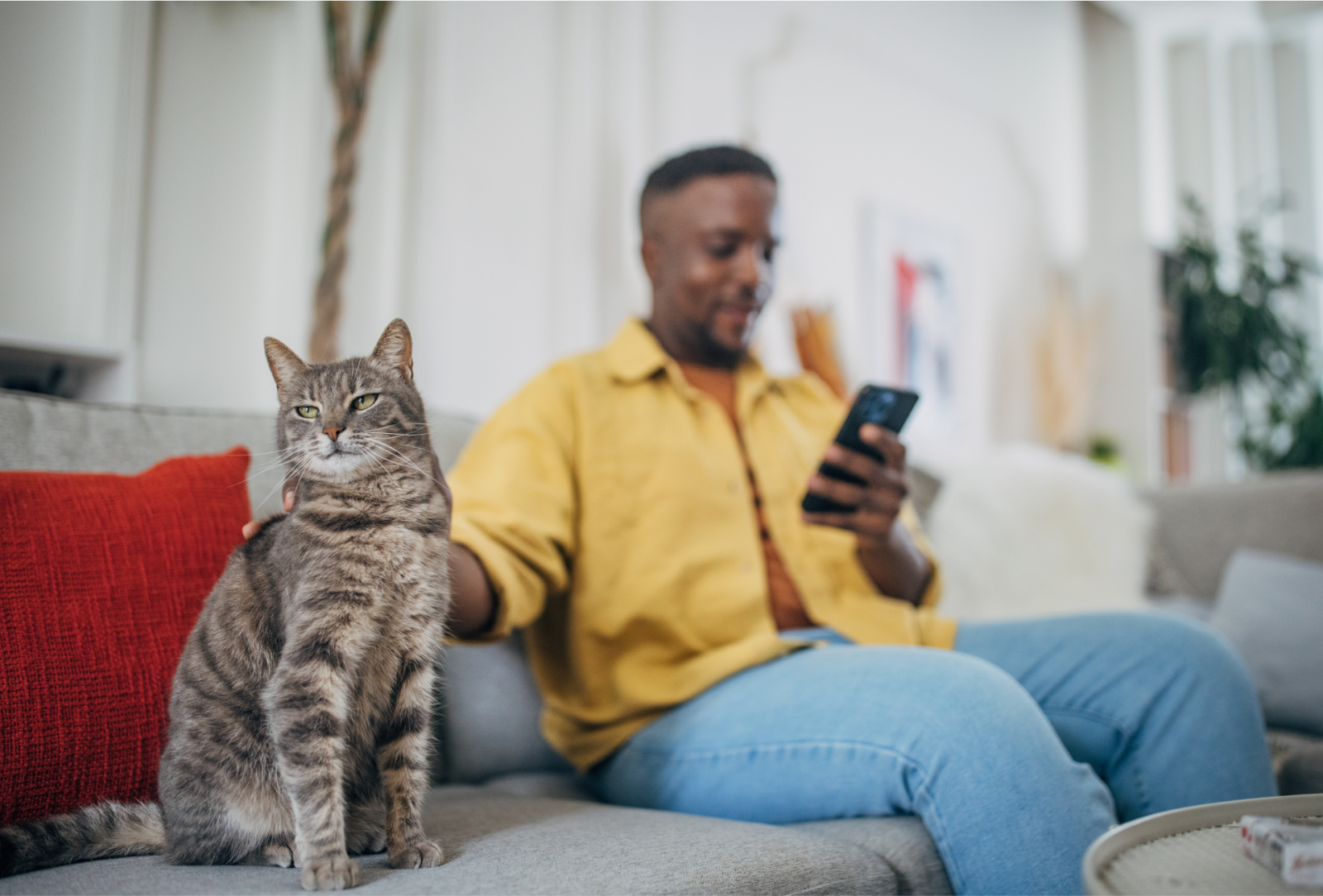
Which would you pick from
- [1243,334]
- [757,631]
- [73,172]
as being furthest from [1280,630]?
[1243,334]

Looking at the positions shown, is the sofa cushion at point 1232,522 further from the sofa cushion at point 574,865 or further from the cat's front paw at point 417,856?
the cat's front paw at point 417,856

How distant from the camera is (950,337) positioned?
346 centimetres

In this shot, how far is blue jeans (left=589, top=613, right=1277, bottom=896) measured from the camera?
0.84m

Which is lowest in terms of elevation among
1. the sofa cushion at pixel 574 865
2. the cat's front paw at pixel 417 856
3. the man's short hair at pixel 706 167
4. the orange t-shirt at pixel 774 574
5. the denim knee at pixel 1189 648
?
the sofa cushion at pixel 574 865

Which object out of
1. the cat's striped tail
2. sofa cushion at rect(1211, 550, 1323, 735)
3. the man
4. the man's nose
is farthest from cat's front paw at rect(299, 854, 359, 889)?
sofa cushion at rect(1211, 550, 1323, 735)

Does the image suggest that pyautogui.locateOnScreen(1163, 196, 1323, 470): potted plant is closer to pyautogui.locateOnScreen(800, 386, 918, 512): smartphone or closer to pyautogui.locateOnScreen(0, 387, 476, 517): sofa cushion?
pyautogui.locateOnScreen(800, 386, 918, 512): smartphone

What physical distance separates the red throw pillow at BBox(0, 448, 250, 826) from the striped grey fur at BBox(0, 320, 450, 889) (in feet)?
0.15

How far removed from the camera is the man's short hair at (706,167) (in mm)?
1347

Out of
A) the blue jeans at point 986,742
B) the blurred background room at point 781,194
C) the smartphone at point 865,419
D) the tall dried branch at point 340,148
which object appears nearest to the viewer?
the blue jeans at point 986,742

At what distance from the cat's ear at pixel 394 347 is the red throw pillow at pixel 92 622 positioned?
1.06 ft

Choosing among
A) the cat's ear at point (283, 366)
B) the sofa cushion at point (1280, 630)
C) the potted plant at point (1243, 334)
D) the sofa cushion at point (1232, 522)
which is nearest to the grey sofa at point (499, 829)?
the cat's ear at point (283, 366)

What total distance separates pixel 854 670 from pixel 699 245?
0.67 m

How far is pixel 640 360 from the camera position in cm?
133

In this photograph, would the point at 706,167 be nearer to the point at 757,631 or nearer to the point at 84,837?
the point at 757,631
